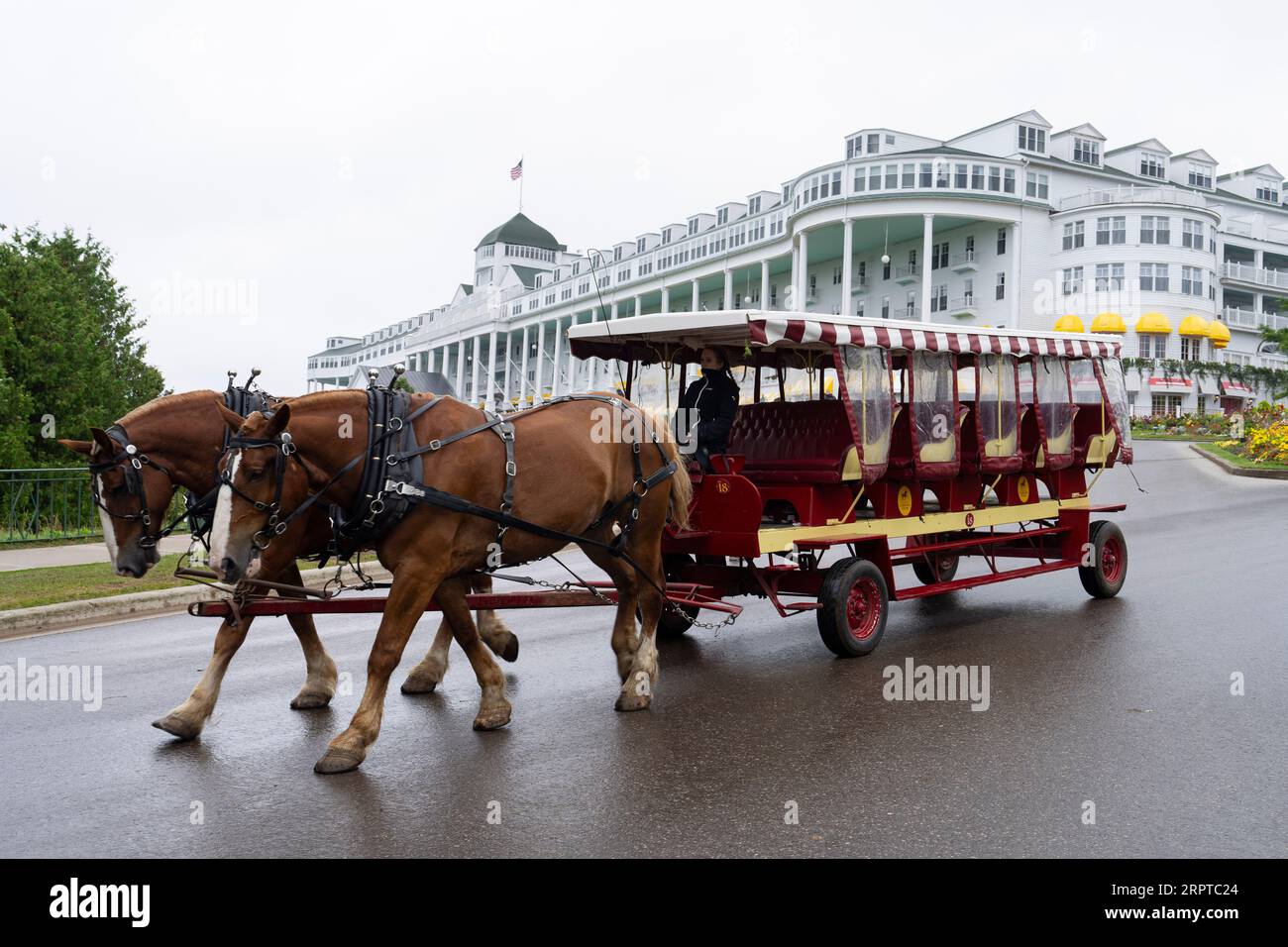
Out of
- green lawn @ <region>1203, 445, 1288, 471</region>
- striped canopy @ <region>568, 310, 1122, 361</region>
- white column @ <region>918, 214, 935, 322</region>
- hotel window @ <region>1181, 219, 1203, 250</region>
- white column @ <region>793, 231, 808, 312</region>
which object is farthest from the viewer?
white column @ <region>793, 231, 808, 312</region>

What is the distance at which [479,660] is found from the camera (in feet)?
19.6

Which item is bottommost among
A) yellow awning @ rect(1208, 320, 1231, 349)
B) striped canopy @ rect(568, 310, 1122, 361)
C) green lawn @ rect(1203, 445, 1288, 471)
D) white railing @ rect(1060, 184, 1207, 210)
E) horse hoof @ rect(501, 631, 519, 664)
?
horse hoof @ rect(501, 631, 519, 664)

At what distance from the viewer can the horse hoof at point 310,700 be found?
6.44 meters

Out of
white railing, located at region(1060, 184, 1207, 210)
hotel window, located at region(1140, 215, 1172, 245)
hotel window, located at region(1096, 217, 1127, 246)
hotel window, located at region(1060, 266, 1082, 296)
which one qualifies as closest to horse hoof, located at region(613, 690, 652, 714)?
hotel window, located at region(1060, 266, 1082, 296)

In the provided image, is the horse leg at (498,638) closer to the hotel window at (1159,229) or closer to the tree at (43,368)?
the tree at (43,368)

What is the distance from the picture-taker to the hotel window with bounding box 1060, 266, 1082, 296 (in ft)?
184

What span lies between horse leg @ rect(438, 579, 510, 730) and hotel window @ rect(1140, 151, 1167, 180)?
6911cm

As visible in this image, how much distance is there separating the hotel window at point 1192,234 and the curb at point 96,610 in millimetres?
57409

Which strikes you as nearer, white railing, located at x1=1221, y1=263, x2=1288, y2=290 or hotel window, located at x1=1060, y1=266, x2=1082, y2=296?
hotel window, located at x1=1060, y1=266, x2=1082, y2=296

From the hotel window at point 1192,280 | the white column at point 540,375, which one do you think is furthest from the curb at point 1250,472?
the hotel window at point 1192,280

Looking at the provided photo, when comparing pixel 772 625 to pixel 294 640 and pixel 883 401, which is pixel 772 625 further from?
pixel 294 640

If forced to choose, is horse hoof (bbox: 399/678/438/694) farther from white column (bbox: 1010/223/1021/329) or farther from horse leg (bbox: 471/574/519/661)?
white column (bbox: 1010/223/1021/329)

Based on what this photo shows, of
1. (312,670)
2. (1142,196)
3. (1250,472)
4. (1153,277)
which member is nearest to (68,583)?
(312,670)
